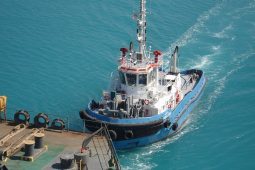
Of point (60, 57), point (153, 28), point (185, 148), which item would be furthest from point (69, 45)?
point (185, 148)

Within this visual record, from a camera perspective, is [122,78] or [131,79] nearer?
[131,79]

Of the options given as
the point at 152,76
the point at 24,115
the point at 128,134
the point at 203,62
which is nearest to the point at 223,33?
the point at 203,62

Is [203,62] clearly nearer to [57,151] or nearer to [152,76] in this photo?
[152,76]

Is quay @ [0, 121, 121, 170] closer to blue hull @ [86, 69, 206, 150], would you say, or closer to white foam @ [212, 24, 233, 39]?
blue hull @ [86, 69, 206, 150]

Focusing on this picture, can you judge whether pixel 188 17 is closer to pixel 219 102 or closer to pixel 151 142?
pixel 219 102

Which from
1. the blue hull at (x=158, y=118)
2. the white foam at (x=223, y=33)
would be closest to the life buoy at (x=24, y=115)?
the blue hull at (x=158, y=118)

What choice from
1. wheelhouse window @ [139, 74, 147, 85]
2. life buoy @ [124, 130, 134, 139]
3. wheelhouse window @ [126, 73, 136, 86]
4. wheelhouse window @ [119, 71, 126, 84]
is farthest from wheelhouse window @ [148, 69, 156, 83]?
life buoy @ [124, 130, 134, 139]
